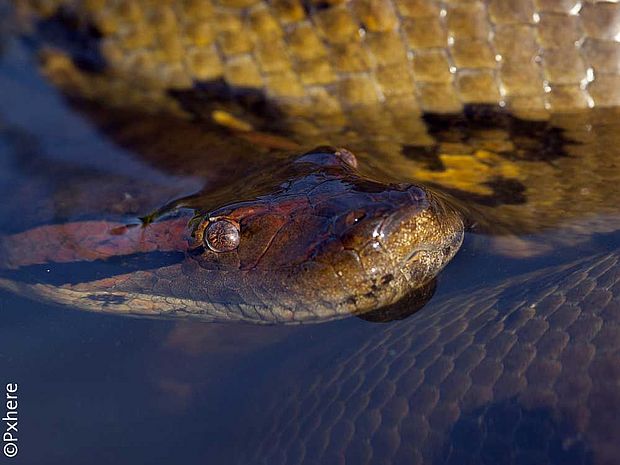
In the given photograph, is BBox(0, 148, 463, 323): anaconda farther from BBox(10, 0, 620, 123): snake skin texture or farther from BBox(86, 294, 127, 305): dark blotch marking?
BBox(10, 0, 620, 123): snake skin texture

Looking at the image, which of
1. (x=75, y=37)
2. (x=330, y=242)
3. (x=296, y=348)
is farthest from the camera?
(x=75, y=37)

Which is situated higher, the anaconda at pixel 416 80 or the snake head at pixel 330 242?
the anaconda at pixel 416 80

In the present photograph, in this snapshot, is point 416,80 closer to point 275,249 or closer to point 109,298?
point 275,249

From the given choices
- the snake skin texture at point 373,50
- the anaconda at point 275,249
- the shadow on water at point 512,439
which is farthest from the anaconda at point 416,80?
the shadow on water at point 512,439

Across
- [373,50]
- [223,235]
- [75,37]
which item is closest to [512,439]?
[223,235]

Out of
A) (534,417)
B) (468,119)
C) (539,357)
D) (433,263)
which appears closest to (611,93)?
(468,119)

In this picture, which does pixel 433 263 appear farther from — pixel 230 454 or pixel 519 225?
pixel 230 454

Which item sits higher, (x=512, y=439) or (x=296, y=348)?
(x=512, y=439)

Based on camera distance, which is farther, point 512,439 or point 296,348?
point 296,348

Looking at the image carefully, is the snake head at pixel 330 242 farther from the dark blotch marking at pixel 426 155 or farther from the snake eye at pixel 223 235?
the dark blotch marking at pixel 426 155
